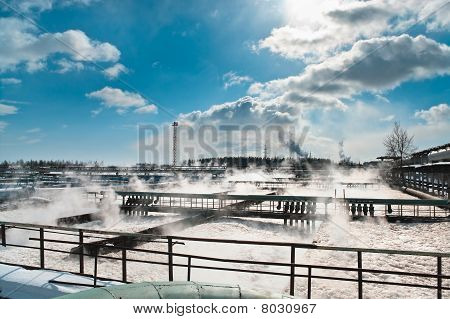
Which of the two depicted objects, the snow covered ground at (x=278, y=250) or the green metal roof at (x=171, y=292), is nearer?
the green metal roof at (x=171, y=292)

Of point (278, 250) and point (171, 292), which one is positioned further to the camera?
point (278, 250)

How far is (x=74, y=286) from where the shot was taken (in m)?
6.80

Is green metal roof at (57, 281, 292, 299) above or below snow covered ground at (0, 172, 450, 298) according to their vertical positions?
above

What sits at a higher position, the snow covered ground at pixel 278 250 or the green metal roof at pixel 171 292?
the green metal roof at pixel 171 292

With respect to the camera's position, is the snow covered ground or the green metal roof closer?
the green metal roof

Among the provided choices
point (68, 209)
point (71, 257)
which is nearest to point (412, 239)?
point (71, 257)

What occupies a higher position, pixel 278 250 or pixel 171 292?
pixel 171 292

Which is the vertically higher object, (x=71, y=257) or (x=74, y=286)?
(x=74, y=286)
